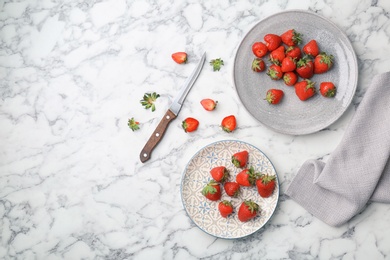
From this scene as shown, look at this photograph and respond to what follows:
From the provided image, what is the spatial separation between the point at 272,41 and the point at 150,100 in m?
0.36

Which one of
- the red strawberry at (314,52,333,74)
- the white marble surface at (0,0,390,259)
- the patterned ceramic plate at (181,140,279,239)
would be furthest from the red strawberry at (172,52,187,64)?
the red strawberry at (314,52,333,74)

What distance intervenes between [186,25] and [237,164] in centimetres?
41

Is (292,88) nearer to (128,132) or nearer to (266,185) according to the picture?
(266,185)

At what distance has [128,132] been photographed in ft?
4.68

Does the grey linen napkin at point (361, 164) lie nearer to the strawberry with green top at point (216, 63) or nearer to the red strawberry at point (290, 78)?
the red strawberry at point (290, 78)

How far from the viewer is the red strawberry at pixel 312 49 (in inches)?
52.7

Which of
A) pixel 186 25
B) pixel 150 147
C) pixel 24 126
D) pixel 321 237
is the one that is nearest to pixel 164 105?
pixel 150 147

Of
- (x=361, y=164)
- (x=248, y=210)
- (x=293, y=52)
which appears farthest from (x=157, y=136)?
(x=361, y=164)

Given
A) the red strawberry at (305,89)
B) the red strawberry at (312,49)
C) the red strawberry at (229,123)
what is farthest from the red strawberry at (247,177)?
the red strawberry at (312,49)

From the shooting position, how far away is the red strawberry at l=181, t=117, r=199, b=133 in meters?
1.39

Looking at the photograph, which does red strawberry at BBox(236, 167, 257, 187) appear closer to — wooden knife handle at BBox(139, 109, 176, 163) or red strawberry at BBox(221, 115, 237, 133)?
red strawberry at BBox(221, 115, 237, 133)

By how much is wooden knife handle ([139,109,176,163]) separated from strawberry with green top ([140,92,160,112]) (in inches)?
1.8

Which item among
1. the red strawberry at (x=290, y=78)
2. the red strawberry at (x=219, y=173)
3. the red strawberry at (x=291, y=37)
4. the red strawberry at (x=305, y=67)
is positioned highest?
the red strawberry at (x=291, y=37)

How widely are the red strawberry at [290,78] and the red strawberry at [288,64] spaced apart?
0.4 inches
